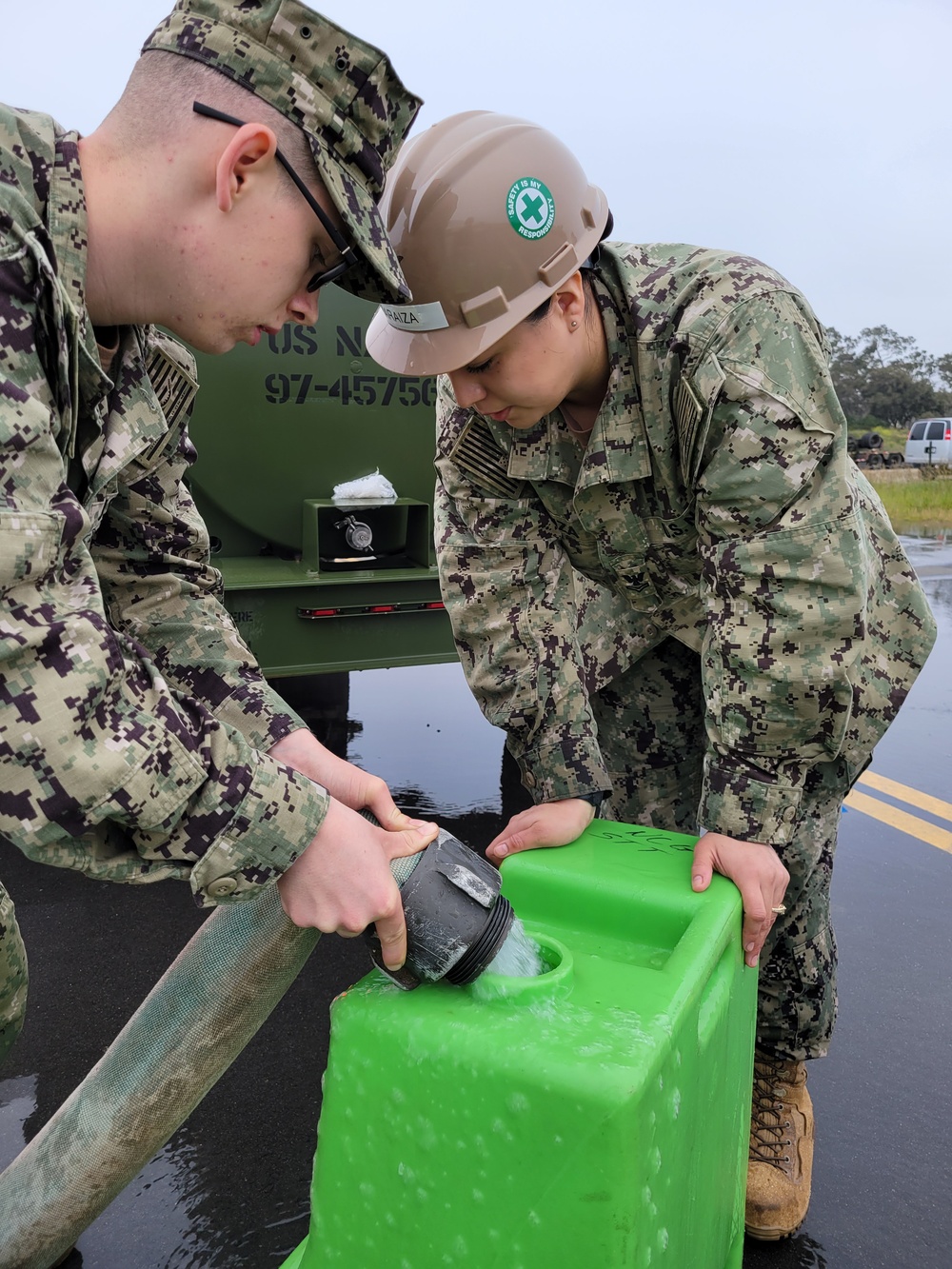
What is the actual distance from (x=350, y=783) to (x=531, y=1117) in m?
0.63

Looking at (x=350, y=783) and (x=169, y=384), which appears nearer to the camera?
(x=350, y=783)

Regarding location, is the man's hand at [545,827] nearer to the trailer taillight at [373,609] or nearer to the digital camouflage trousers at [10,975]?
the digital camouflage trousers at [10,975]

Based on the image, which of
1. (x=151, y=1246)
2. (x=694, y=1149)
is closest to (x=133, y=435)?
(x=694, y=1149)

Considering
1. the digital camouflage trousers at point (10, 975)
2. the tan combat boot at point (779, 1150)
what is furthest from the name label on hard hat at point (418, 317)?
the tan combat boot at point (779, 1150)

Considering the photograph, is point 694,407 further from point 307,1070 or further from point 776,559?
point 307,1070

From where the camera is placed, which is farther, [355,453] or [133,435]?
[355,453]

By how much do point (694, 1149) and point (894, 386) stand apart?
56.8 metres

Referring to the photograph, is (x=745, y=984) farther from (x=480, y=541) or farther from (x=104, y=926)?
(x=104, y=926)

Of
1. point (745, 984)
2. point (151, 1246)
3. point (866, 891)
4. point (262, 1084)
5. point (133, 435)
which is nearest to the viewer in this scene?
point (133, 435)

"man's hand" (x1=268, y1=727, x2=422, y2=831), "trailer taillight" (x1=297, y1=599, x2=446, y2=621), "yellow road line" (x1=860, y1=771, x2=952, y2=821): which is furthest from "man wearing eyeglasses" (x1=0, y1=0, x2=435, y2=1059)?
"yellow road line" (x1=860, y1=771, x2=952, y2=821)

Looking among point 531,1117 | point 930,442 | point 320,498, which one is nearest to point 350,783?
point 531,1117

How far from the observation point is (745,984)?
1739 millimetres

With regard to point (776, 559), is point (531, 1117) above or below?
below

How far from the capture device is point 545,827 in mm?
1884
